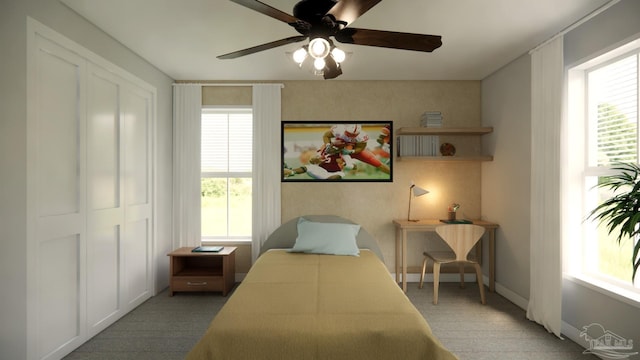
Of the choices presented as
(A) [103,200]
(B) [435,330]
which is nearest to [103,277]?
(A) [103,200]

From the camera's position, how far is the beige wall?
430 cm

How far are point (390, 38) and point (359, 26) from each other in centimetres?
100

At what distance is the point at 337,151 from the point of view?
14.0 ft

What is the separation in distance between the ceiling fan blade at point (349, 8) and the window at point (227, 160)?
2.87m

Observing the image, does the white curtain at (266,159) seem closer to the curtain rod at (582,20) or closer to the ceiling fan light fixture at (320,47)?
the ceiling fan light fixture at (320,47)

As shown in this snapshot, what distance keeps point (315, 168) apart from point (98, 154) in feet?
7.69

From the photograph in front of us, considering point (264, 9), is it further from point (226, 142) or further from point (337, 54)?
point (226, 142)

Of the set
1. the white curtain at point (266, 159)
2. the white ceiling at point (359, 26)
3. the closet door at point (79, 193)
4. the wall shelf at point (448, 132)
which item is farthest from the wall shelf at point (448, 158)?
the closet door at point (79, 193)

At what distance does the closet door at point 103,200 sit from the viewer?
2795 millimetres

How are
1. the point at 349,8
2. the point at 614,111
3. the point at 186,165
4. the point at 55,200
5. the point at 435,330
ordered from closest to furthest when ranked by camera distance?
the point at 349,8
the point at 55,200
the point at 614,111
the point at 435,330
the point at 186,165

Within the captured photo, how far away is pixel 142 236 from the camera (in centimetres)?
363

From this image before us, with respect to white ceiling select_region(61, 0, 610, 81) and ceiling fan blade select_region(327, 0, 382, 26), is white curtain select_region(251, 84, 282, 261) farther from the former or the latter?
ceiling fan blade select_region(327, 0, 382, 26)

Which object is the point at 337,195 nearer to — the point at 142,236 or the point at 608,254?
the point at 142,236

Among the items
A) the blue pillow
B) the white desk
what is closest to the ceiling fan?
the blue pillow
